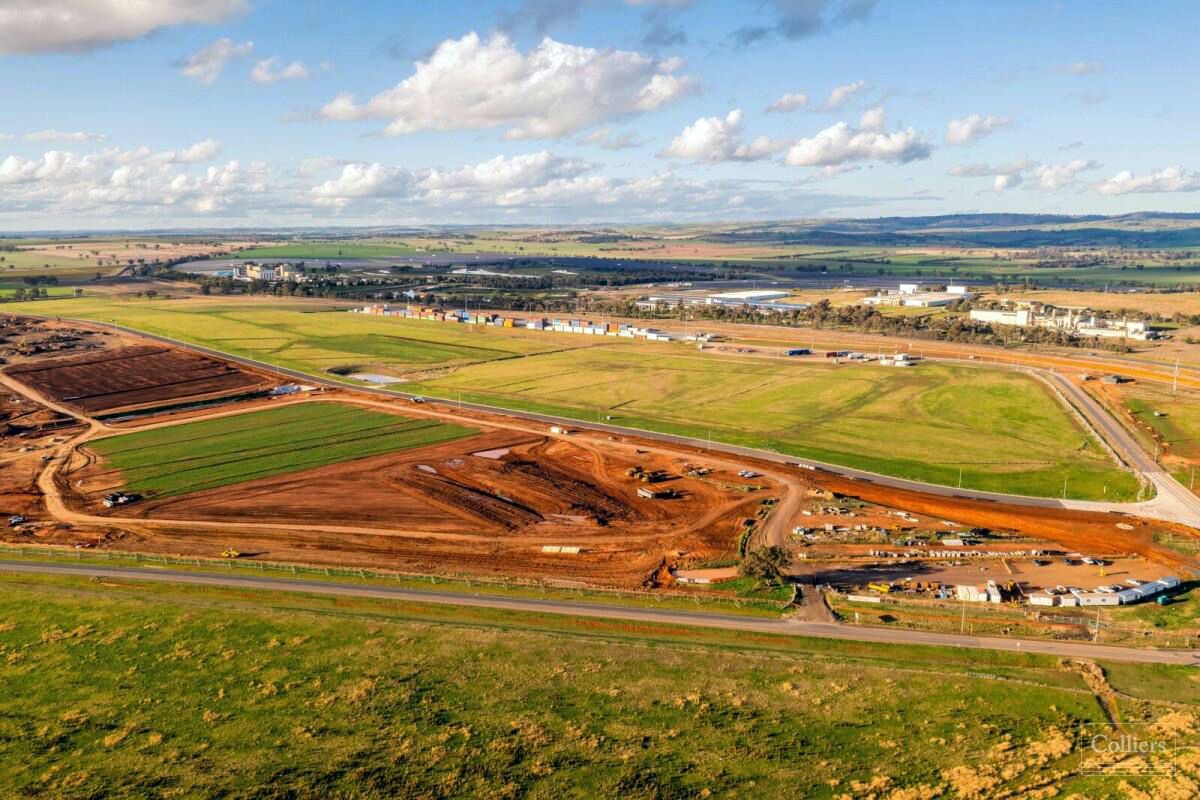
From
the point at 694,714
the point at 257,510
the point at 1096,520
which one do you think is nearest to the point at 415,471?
the point at 257,510

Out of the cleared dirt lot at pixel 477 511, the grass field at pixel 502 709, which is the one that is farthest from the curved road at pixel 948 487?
the grass field at pixel 502 709

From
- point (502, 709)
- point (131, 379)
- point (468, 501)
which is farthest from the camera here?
point (131, 379)

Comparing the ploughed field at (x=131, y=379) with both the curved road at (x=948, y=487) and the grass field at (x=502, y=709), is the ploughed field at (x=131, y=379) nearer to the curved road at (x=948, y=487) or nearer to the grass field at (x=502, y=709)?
the curved road at (x=948, y=487)

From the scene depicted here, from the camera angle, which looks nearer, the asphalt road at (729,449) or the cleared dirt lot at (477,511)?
the cleared dirt lot at (477,511)

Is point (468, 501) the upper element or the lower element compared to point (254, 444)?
lower

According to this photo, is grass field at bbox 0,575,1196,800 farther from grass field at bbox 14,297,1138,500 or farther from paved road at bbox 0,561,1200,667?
grass field at bbox 14,297,1138,500

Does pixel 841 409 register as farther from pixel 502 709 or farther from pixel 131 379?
pixel 131 379

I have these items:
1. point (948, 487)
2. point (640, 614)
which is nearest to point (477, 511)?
point (640, 614)
